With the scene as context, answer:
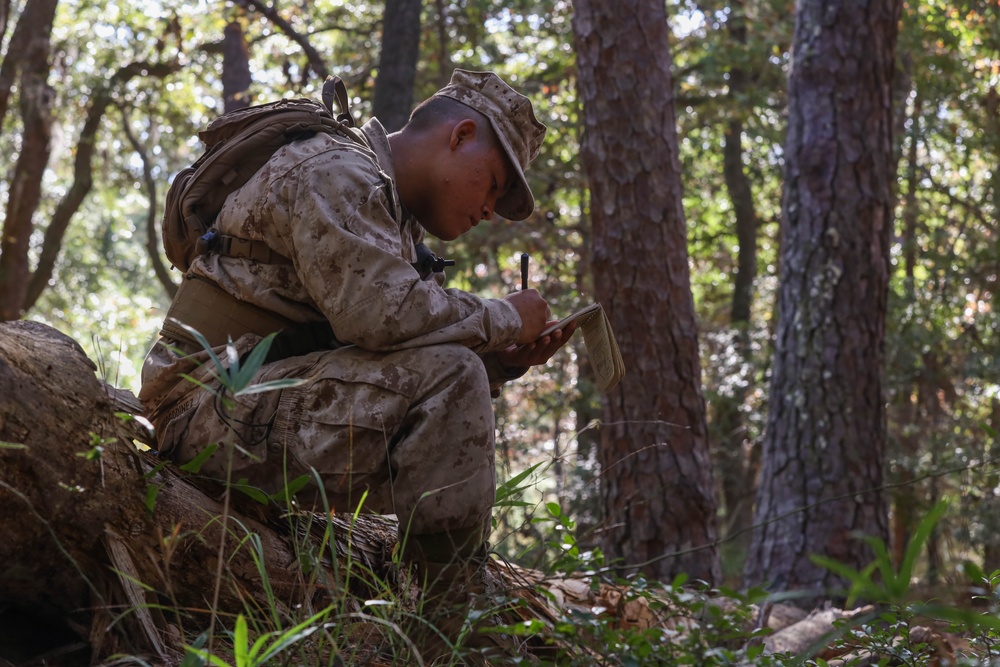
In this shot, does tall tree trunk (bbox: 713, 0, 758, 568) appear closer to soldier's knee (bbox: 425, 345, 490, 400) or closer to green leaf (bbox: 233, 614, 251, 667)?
soldier's knee (bbox: 425, 345, 490, 400)

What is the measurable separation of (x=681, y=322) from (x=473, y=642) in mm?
3158

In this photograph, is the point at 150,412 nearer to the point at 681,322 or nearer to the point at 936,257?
the point at 681,322

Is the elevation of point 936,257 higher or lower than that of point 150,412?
higher

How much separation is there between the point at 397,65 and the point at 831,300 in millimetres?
4049

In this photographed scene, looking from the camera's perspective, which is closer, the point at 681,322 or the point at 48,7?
the point at 681,322

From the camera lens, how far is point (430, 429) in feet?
8.84

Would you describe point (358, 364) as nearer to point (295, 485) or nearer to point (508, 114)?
point (295, 485)

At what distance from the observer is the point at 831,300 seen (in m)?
5.81

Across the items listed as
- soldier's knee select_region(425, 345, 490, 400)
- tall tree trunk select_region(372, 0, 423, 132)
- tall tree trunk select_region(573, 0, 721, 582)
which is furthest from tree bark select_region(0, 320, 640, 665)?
tall tree trunk select_region(372, 0, 423, 132)

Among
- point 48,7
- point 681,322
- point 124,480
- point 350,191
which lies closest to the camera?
point 124,480

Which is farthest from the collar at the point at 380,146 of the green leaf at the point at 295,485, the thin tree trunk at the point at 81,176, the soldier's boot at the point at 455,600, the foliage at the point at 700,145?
the thin tree trunk at the point at 81,176

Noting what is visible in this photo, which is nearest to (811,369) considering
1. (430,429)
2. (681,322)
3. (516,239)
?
(681,322)

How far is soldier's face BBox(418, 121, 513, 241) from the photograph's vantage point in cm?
307

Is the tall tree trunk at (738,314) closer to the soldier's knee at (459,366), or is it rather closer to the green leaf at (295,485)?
the soldier's knee at (459,366)
